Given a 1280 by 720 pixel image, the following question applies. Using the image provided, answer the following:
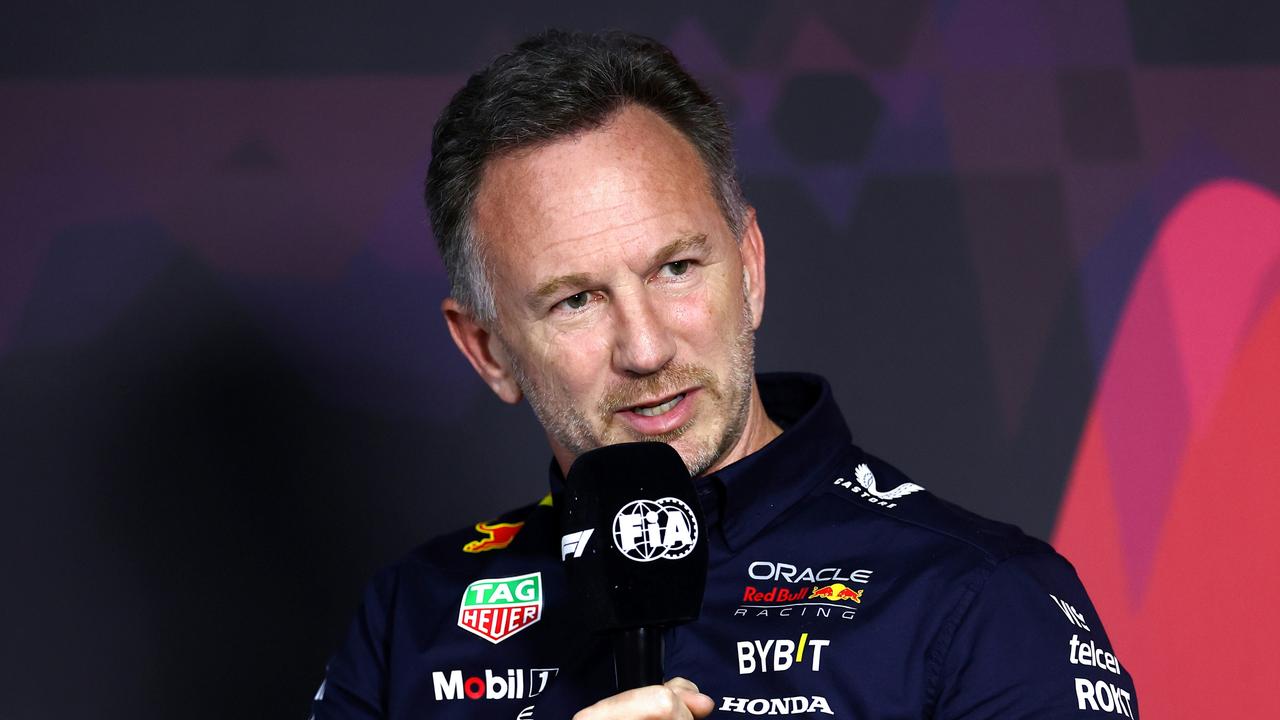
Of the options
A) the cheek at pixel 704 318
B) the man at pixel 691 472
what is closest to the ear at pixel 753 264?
the man at pixel 691 472

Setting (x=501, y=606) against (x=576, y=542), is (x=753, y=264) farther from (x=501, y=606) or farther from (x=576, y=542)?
(x=576, y=542)

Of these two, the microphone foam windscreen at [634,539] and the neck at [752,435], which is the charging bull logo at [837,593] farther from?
the microphone foam windscreen at [634,539]

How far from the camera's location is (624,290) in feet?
5.65

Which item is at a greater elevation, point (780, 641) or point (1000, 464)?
point (1000, 464)

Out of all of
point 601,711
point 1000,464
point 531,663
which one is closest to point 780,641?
point 531,663

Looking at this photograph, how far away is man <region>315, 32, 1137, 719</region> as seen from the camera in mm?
1613

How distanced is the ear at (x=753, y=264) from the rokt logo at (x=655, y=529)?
22.4 inches

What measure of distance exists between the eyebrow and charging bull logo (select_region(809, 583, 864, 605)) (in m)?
0.41

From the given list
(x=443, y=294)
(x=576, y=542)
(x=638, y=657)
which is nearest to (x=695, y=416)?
(x=576, y=542)

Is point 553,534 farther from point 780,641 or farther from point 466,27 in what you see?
point 466,27

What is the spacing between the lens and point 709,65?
8.48ft

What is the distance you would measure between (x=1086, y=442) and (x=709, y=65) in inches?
34.9

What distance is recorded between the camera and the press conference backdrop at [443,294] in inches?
96.0

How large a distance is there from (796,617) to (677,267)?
0.42 metres
